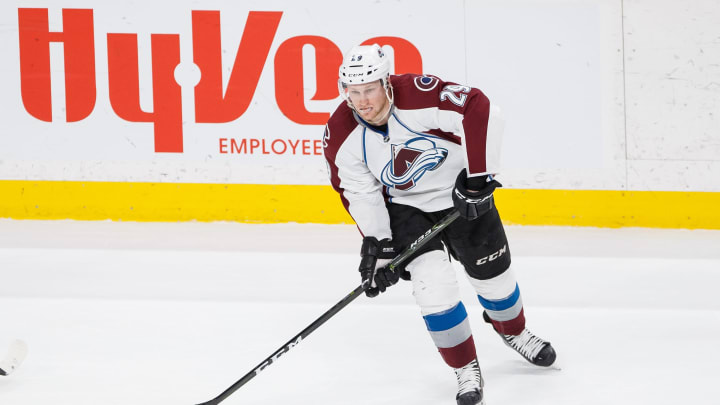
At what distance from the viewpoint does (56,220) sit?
15.7ft

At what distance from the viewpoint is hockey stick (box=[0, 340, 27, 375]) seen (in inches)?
105

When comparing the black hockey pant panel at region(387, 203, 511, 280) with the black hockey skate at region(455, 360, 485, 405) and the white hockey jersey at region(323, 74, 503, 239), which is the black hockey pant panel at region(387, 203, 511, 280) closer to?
the white hockey jersey at region(323, 74, 503, 239)

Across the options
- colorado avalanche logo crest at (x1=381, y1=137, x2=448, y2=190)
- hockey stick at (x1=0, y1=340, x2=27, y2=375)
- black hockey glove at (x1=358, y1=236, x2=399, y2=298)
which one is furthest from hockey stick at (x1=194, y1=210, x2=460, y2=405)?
hockey stick at (x1=0, y1=340, x2=27, y2=375)

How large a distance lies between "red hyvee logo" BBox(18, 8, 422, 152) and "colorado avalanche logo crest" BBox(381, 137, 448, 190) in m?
2.08

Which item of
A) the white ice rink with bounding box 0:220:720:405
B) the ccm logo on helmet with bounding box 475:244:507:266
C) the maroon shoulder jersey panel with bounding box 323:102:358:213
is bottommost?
the white ice rink with bounding box 0:220:720:405

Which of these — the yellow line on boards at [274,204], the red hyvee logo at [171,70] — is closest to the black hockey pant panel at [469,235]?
the yellow line on boards at [274,204]

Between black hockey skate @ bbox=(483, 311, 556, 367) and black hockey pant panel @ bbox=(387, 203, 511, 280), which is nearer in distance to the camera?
black hockey pant panel @ bbox=(387, 203, 511, 280)

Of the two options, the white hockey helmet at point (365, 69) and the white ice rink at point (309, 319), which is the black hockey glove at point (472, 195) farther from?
the white ice rink at point (309, 319)

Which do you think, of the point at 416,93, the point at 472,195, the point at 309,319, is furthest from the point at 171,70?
the point at 472,195

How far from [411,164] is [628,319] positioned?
1.12 meters

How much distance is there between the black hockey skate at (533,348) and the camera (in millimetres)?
2715

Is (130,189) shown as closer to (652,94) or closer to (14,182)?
(14,182)

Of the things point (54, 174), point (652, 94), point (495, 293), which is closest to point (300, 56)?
point (54, 174)

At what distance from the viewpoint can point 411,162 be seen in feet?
8.33
